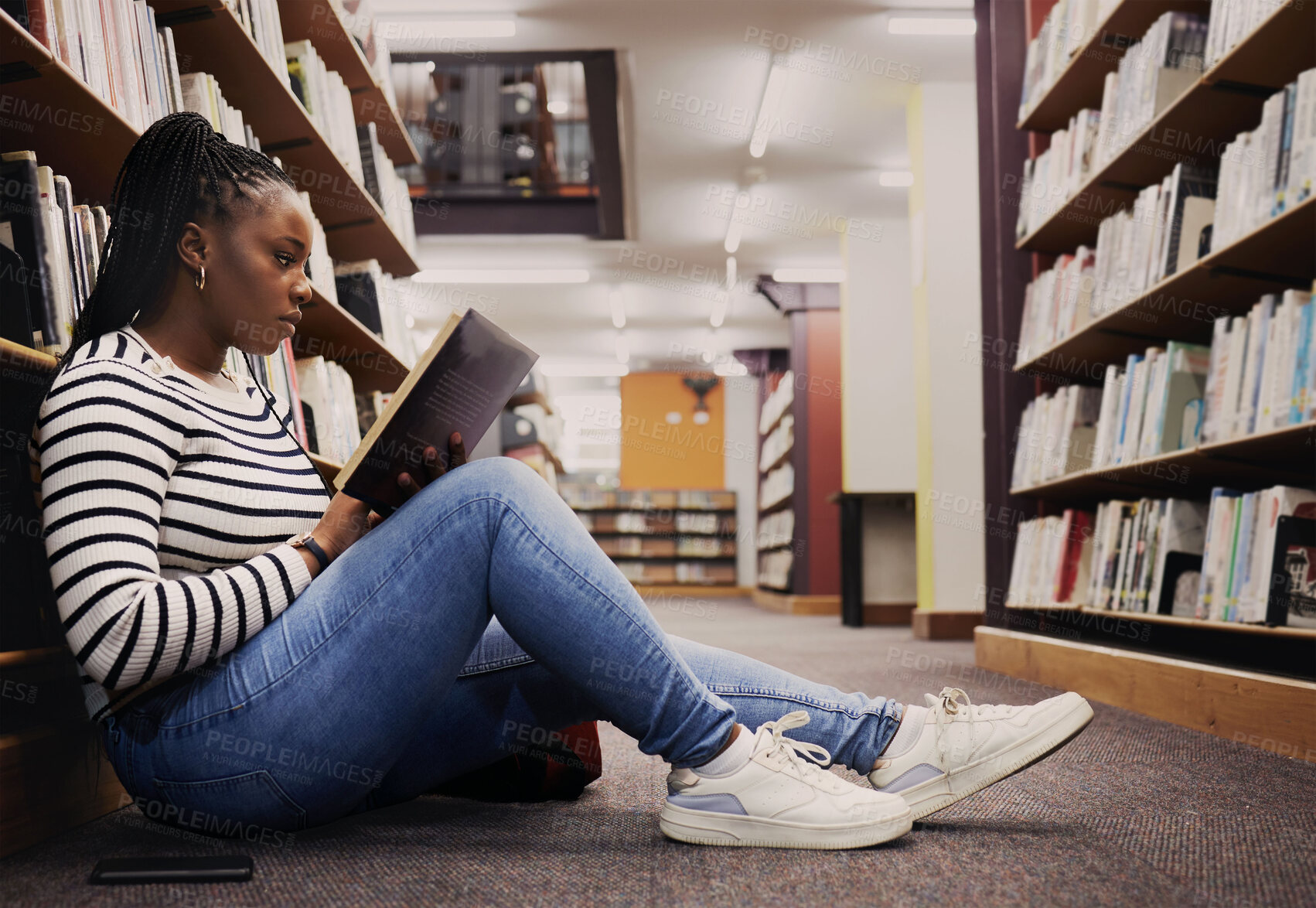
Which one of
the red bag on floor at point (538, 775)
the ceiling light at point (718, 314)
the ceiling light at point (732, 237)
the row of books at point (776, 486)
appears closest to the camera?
the red bag on floor at point (538, 775)

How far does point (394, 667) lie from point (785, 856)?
17.2 inches

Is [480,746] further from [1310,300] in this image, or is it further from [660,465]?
[660,465]

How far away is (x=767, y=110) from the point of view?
482 centimetres

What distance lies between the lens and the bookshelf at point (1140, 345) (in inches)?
68.9

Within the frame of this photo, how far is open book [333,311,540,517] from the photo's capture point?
981 millimetres

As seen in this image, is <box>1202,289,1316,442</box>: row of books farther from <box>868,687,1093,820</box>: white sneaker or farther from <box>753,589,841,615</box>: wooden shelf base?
<box>753,589,841,615</box>: wooden shelf base

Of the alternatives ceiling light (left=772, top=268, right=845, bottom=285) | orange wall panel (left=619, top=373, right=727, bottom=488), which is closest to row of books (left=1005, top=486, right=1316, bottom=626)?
ceiling light (left=772, top=268, right=845, bottom=285)

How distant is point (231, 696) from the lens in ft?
3.08

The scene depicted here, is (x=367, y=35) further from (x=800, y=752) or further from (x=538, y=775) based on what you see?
(x=800, y=752)

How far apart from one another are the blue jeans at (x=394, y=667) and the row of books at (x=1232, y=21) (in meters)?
1.54

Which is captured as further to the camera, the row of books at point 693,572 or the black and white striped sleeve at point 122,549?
the row of books at point 693,572

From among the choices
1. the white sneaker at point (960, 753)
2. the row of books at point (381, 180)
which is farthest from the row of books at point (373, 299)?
the white sneaker at point (960, 753)

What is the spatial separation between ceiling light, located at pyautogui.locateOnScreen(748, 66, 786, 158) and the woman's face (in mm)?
3727

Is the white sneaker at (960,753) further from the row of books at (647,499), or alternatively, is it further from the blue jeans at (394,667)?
the row of books at (647,499)
